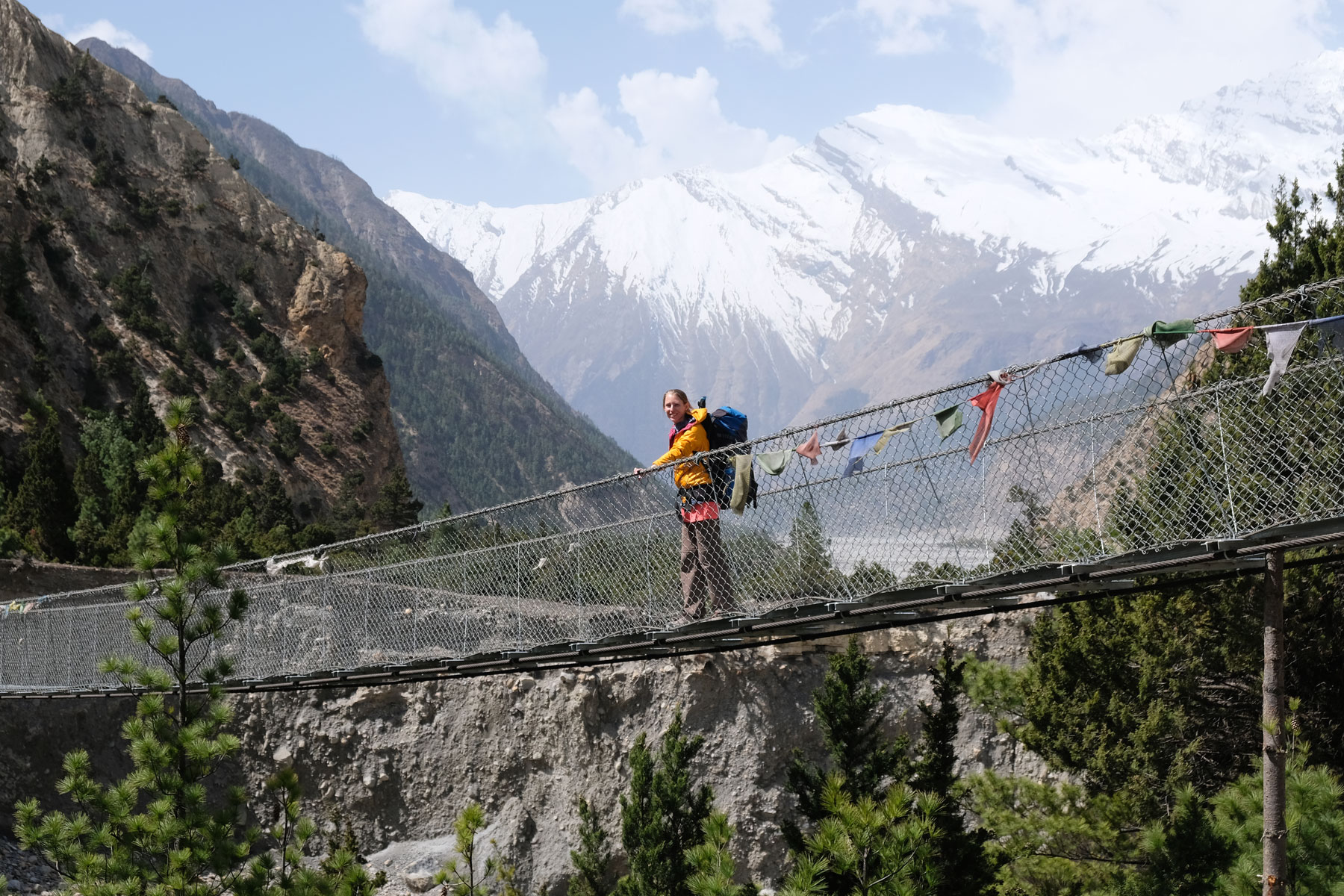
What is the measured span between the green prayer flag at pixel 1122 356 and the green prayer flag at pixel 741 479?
1.76 meters

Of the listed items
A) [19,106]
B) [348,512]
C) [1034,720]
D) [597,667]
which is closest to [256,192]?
[19,106]

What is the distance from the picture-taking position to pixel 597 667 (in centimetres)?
1254

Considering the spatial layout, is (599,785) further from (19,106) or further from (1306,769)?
(19,106)

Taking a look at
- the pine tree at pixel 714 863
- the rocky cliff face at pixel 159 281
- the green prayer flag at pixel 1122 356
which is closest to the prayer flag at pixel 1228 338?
the green prayer flag at pixel 1122 356

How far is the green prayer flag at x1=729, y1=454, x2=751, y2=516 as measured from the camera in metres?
6.08

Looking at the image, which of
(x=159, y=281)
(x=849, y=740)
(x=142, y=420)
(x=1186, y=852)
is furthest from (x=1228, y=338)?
(x=159, y=281)

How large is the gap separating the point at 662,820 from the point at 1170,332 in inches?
277

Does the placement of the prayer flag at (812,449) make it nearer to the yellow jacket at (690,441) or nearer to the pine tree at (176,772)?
the yellow jacket at (690,441)

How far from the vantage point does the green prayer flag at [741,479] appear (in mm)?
6078

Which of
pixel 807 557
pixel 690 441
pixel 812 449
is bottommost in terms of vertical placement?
pixel 807 557

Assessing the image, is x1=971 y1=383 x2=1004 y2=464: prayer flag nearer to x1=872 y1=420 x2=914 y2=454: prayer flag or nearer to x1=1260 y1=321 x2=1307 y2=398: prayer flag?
x1=872 y1=420 x2=914 y2=454: prayer flag

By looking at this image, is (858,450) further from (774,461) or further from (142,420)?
(142,420)

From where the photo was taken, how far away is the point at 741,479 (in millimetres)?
6086

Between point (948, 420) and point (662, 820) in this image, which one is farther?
point (662, 820)
